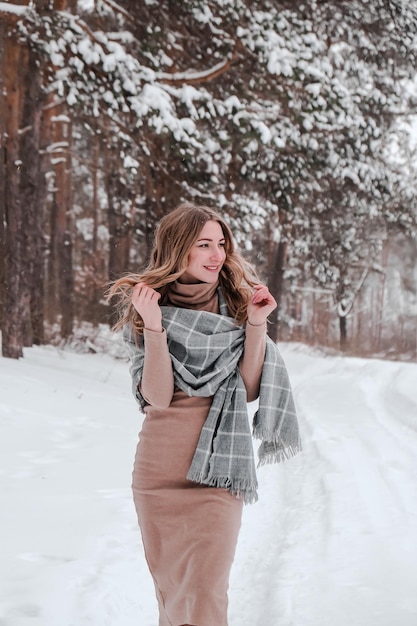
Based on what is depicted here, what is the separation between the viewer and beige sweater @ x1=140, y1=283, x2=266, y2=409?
272cm

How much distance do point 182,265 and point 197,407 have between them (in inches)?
23.0

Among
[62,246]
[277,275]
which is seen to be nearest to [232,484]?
[62,246]

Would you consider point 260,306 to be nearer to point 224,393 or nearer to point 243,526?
point 224,393

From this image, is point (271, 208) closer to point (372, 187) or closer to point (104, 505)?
point (372, 187)

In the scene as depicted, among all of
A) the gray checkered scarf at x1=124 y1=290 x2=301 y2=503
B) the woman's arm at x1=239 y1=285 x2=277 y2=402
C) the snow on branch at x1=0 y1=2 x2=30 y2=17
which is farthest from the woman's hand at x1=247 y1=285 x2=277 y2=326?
the snow on branch at x1=0 y1=2 x2=30 y2=17

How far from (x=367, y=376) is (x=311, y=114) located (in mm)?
5716

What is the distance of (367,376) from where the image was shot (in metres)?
14.1

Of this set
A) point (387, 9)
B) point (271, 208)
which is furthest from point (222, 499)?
point (387, 9)

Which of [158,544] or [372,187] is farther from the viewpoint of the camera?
[372,187]

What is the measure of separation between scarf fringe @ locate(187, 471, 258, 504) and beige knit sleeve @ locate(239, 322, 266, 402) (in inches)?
15.8

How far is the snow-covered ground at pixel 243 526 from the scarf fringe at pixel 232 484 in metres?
1.03

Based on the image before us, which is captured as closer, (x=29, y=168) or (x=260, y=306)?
(x=260, y=306)

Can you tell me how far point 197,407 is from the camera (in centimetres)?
280

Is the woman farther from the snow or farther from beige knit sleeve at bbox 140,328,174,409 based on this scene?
the snow
